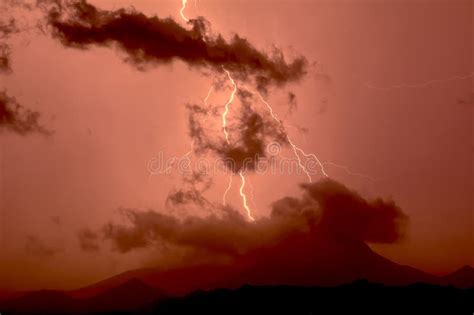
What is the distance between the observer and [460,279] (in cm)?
1260

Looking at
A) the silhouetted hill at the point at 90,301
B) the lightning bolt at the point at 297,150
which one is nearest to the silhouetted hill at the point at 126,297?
the silhouetted hill at the point at 90,301

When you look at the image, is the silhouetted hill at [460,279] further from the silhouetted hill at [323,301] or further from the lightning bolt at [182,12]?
the lightning bolt at [182,12]

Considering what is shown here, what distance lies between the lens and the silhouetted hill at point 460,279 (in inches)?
489

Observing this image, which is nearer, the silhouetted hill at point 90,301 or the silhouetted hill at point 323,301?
the silhouetted hill at point 90,301

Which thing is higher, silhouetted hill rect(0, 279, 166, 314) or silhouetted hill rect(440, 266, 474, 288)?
silhouetted hill rect(440, 266, 474, 288)

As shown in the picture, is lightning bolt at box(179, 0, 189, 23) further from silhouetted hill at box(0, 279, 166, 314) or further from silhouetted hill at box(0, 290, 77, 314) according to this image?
silhouetted hill at box(0, 290, 77, 314)

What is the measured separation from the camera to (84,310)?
487 inches

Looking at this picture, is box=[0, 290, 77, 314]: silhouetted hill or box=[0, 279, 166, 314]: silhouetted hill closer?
box=[0, 290, 77, 314]: silhouetted hill

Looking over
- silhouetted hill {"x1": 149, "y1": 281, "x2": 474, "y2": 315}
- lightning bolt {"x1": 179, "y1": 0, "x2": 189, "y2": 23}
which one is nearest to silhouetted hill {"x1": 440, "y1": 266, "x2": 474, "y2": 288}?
silhouetted hill {"x1": 149, "y1": 281, "x2": 474, "y2": 315}

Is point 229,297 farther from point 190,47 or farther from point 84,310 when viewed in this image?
point 190,47

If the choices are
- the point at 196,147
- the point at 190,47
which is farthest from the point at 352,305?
the point at 190,47

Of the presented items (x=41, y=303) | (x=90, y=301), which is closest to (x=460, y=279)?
(x=90, y=301)

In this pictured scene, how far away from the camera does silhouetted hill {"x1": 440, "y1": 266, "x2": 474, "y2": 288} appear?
489 inches

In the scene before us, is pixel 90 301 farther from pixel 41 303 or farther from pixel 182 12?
pixel 182 12
